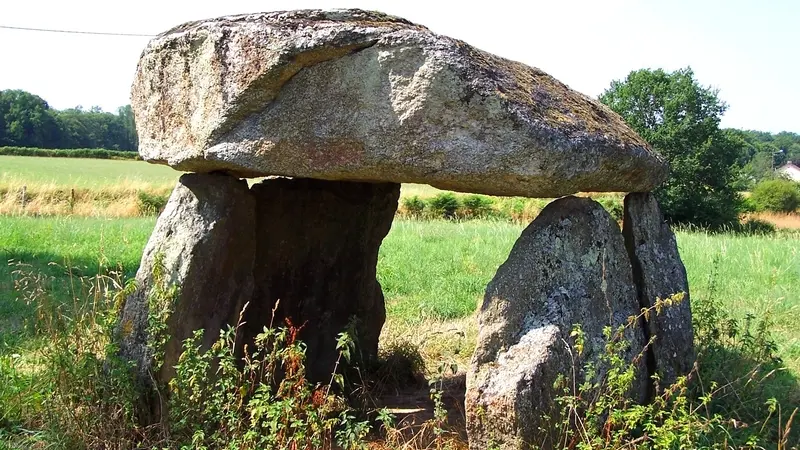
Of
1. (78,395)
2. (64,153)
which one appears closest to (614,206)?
(78,395)

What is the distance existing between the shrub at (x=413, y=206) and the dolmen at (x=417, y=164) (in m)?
17.6

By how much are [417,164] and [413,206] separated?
18.9m

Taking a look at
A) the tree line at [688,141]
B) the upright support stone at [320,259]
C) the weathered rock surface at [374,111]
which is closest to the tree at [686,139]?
the tree line at [688,141]

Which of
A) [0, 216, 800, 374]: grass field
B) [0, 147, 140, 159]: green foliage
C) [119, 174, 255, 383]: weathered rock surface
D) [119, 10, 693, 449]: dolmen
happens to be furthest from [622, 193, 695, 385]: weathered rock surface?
[0, 147, 140, 159]: green foliage

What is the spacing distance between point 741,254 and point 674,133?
73.7 ft

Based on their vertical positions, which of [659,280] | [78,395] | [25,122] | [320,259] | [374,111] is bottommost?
[78,395]

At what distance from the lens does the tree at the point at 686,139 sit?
2973 cm

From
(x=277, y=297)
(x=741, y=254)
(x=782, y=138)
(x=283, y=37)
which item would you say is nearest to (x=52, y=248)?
(x=277, y=297)

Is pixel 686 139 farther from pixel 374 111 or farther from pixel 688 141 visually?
pixel 374 111

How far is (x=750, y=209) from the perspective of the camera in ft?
111

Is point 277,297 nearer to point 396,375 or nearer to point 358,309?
point 358,309

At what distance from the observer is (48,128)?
57281 mm

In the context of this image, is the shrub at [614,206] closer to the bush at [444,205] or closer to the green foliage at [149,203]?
the bush at [444,205]

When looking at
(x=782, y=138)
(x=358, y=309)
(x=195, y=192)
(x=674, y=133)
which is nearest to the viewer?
(x=195, y=192)
